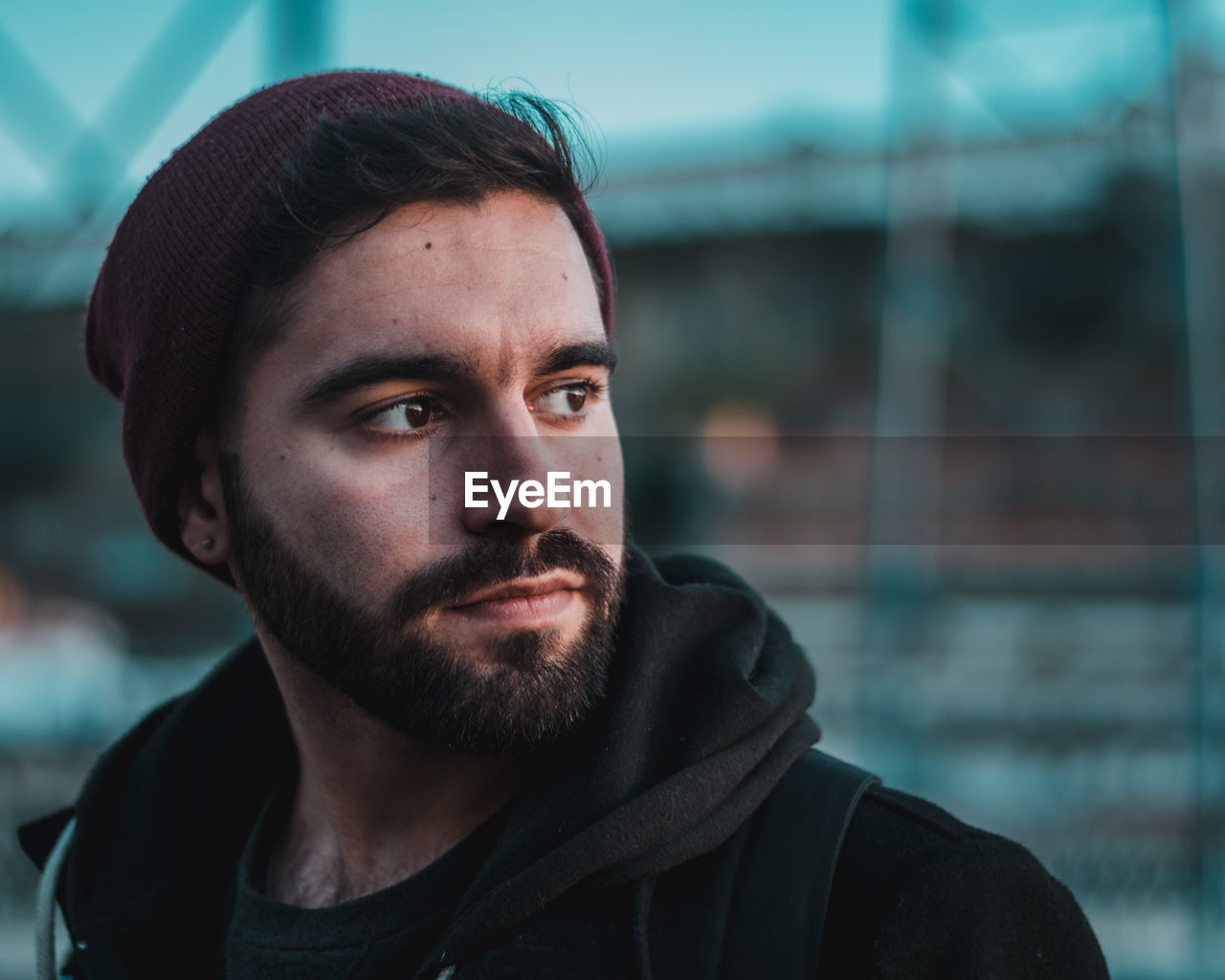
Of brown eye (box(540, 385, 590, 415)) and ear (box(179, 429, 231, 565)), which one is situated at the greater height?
brown eye (box(540, 385, 590, 415))

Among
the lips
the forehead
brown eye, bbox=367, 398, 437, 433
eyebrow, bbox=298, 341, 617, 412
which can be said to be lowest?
the lips

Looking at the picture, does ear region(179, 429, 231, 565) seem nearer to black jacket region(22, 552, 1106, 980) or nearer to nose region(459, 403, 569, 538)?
nose region(459, 403, 569, 538)

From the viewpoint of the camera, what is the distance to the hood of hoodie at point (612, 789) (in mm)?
1432

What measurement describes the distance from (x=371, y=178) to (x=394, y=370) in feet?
0.94

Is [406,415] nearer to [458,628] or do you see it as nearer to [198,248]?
[458,628]

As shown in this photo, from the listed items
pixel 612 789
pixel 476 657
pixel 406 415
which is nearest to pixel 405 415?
pixel 406 415

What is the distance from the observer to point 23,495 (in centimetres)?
2583

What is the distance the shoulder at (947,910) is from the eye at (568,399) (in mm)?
755

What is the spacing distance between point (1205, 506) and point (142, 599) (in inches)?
811

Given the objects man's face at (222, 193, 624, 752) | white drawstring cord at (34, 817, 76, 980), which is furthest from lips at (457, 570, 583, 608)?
white drawstring cord at (34, 817, 76, 980)

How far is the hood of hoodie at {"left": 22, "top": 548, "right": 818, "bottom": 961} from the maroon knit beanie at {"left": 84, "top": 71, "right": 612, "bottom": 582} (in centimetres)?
56

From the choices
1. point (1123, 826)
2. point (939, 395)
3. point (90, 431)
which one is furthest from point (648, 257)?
point (1123, 826)

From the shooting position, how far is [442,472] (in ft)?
5.47

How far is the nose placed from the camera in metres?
1.58
